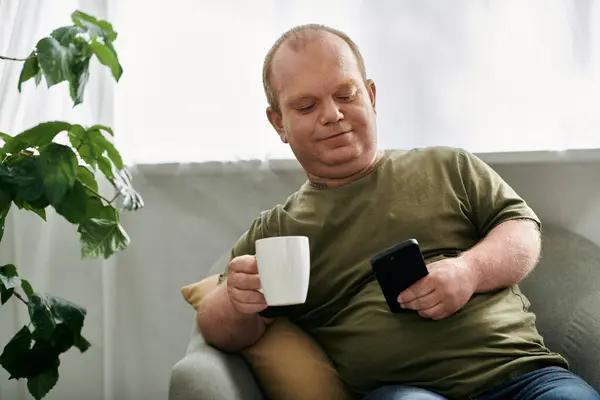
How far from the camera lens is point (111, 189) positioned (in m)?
1.96

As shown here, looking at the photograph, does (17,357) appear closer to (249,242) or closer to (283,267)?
(249,242)

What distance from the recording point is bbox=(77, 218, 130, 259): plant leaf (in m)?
1.43

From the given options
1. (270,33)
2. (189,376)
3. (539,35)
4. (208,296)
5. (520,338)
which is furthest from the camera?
(270,33)

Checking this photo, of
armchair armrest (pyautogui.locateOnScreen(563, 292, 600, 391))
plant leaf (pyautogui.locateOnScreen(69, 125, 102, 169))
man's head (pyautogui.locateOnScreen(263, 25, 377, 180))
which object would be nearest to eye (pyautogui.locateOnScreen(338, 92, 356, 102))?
man's head (pyautogui.locateOnScreen(263, 25, 377, 180))

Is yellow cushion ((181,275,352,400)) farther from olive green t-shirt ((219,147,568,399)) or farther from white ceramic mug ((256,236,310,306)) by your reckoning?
white ceramic mug ((256,236,310,306))

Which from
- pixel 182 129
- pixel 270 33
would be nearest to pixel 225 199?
pixel 182 129

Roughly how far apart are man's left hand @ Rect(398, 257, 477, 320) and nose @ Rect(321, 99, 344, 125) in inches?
13.4

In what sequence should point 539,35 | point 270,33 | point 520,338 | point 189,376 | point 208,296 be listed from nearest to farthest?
point 189,376, point 520,338, point 208,296, point 539,35, point 270,33

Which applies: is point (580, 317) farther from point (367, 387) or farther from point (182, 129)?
point (182, 129)

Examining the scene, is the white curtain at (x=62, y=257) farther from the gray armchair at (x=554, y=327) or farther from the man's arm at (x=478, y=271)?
the man's arm at (x=478, y=271)

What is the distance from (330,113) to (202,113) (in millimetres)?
598

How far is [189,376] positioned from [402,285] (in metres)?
0.37

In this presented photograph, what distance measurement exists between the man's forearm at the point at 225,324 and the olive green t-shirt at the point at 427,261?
5 centimetres

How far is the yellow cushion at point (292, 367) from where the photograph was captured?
1349mm
